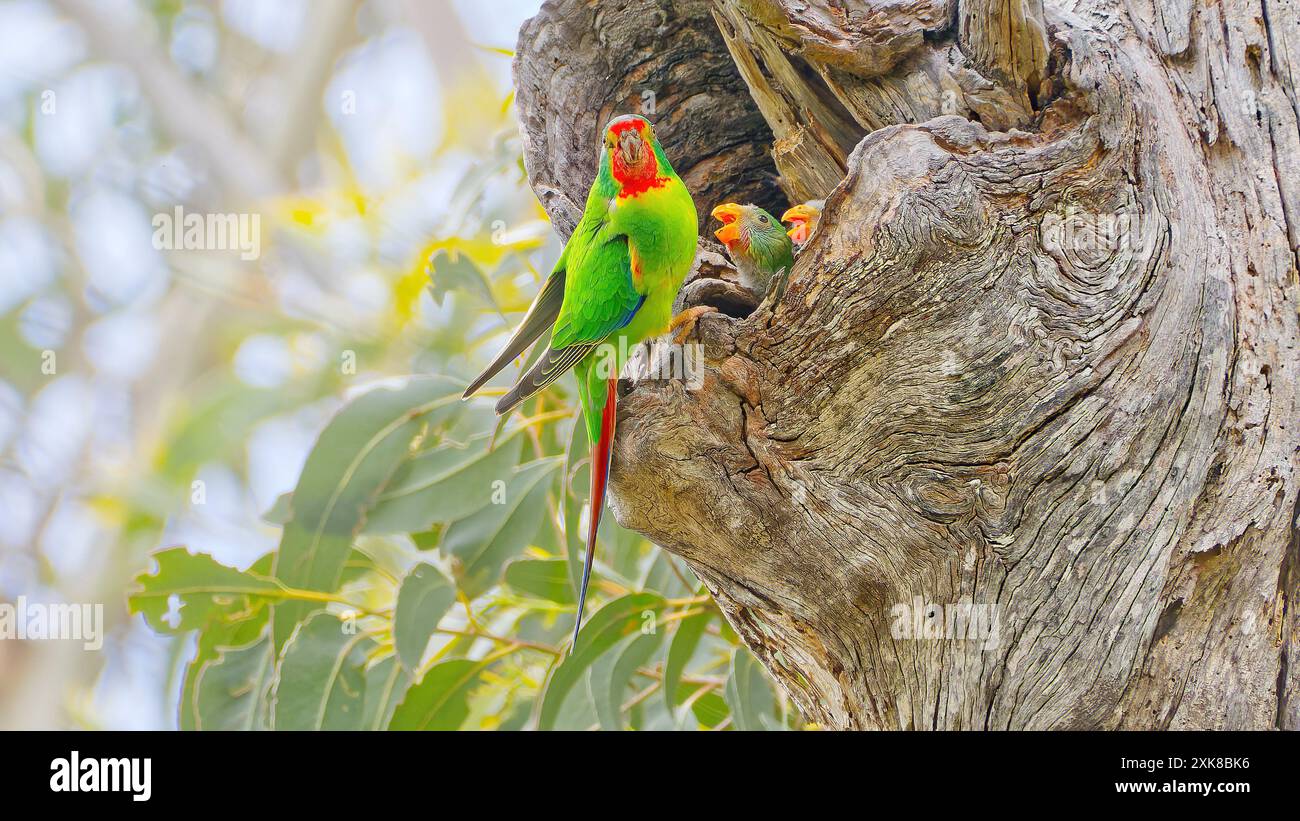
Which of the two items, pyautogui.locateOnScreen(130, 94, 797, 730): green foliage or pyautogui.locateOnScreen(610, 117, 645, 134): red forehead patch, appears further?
pyautogui.locateOnScreen(130, 94, 797, 730): green foliage

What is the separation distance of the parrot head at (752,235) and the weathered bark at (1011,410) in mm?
123

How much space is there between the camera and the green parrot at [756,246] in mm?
1796

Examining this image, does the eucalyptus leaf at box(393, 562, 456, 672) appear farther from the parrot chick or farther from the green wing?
the parrot chick

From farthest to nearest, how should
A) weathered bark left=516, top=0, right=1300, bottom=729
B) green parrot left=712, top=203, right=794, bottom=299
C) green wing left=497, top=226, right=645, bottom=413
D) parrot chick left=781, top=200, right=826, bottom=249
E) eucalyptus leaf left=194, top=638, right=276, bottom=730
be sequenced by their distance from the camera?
eucalyptus leaf left=194, top=638, right=276, bottom=730 → parrot chick left=781, top=200, right=826, bottom=249 → green parrot left=712, top=203, right=794, bottom=299 → green wing left=497, top=226, right=645, bottom=413 → weathered bark left=516, top=0, right=1300, bottom=729

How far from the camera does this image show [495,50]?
7.54 feet

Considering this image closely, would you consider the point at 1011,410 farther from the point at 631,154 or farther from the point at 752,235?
the point at 631,154

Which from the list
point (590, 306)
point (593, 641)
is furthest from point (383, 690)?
point (590, 306)

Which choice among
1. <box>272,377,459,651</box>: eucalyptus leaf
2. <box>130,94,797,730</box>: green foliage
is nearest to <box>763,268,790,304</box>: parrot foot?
<box>130,94,797,730</box>: green foliage

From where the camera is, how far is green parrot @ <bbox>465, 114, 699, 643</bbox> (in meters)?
1.69

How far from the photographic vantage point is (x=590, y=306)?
1690 millimetres

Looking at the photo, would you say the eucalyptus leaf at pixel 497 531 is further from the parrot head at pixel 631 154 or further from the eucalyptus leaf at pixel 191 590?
the parrot head at pixel 631 154

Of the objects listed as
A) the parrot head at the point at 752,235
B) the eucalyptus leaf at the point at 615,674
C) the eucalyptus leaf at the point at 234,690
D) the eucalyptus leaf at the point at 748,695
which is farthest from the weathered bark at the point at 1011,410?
the eucalyptus leaf at the point at 234,690
